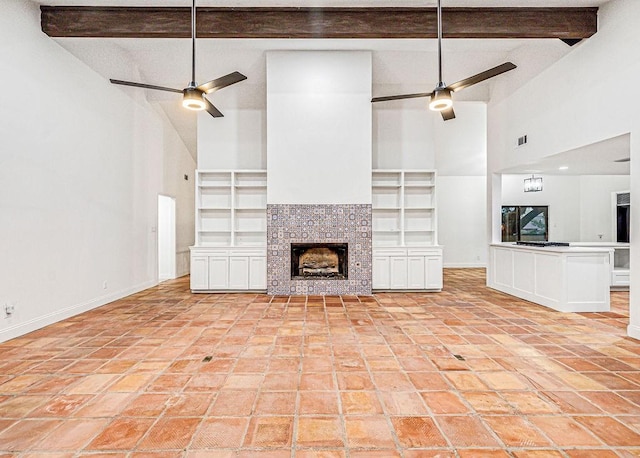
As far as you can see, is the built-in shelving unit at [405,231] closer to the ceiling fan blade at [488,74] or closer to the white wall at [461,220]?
the ceiling fan blade at [488,74]

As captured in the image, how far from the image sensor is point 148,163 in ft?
21.5

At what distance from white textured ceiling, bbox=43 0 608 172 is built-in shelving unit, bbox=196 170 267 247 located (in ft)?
4.90

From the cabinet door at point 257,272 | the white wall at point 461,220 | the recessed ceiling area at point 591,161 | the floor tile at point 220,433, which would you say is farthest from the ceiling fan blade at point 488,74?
the white wall at point 461,220

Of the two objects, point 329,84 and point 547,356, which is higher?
point 329,84

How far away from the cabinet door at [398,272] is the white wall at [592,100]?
102 inches

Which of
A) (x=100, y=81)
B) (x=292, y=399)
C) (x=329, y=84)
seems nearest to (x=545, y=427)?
(x=292, y=399)

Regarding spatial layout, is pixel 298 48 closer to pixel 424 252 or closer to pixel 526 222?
A: pixel 424 252

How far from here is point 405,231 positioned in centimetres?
668

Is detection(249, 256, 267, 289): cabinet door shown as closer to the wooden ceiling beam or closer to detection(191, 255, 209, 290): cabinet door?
detection(191, 255, 209, 290): cabinet door

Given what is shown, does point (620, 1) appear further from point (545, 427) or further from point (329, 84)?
point (545, 427)

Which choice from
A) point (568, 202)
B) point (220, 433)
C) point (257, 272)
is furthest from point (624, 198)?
point (220, 433)

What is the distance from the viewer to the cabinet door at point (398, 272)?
6113 mm

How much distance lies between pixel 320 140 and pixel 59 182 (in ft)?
12.4

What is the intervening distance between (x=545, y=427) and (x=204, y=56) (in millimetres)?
6707
